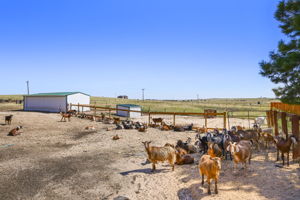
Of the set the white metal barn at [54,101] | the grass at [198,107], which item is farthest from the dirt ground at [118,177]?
the white metal barn at [54,101]

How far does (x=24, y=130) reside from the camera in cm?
2300

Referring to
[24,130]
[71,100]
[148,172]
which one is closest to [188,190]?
[148,172]

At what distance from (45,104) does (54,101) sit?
8.31ft

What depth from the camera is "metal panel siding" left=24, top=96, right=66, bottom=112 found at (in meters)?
40.8

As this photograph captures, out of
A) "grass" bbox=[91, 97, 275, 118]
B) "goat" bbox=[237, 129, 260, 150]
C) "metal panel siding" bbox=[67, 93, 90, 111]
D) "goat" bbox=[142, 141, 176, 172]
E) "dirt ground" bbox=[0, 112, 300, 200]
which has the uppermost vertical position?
"metal panel siding" bbox=[67, 93, 90, 111]

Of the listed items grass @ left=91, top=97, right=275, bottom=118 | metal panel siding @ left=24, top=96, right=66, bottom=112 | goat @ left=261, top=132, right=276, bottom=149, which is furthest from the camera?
grass @ left=91, top=97, right=275, bottom=118

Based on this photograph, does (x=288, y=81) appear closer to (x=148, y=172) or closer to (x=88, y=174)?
(x=148, y=172)

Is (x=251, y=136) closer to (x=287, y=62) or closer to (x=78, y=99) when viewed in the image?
(x=287, y=62)

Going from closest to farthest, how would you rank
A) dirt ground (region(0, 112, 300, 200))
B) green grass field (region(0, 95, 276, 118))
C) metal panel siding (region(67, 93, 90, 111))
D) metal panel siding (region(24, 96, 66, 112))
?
dirt ground (region(0, 112, 300, 200)) < metal panel siding (region(24, 96, 66, 112)) < metal panel siding (region(67, 93, 90, 111)) < green grass field (region(0, 95, 276, 118))

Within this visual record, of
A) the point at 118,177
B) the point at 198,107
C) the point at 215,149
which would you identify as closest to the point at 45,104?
the point at 118,177

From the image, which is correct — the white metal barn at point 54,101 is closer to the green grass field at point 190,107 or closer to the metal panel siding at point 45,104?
the metal panel siding at point 45,104

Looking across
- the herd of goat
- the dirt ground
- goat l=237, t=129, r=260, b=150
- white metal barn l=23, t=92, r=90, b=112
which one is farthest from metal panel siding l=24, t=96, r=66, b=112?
goat l=237, t=129, r=260, b=150

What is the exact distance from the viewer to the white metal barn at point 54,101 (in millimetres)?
40625

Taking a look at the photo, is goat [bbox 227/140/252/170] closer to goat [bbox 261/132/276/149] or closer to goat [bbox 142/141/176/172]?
goat [bbox 142/141/176/172]
